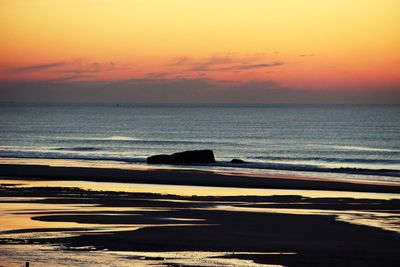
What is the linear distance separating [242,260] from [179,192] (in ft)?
59.5

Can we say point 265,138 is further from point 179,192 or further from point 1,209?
point 1,209

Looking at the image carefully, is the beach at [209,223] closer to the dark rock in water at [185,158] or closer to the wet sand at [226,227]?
the wet sand at [226,227]

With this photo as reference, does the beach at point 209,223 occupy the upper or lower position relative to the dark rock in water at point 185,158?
lower

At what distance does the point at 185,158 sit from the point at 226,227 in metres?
35.1

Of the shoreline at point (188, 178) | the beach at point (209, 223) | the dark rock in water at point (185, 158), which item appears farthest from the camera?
the dark rock in water at point (185, 158)

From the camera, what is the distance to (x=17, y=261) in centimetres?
2072

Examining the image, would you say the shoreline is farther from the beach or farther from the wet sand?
the wet sand

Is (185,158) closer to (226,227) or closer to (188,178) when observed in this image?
(188,178)

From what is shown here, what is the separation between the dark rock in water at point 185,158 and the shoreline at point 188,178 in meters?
8.08

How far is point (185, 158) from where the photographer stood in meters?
62.8

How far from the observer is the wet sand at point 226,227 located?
23.2m

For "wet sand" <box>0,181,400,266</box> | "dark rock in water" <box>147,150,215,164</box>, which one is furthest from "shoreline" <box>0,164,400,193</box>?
"dark rock in water" <box>147,150,215,164</box>

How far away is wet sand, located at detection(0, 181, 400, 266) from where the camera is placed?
23172mm

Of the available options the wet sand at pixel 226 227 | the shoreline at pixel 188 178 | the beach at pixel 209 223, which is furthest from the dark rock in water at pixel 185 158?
the wet sand at pixel 226 227
